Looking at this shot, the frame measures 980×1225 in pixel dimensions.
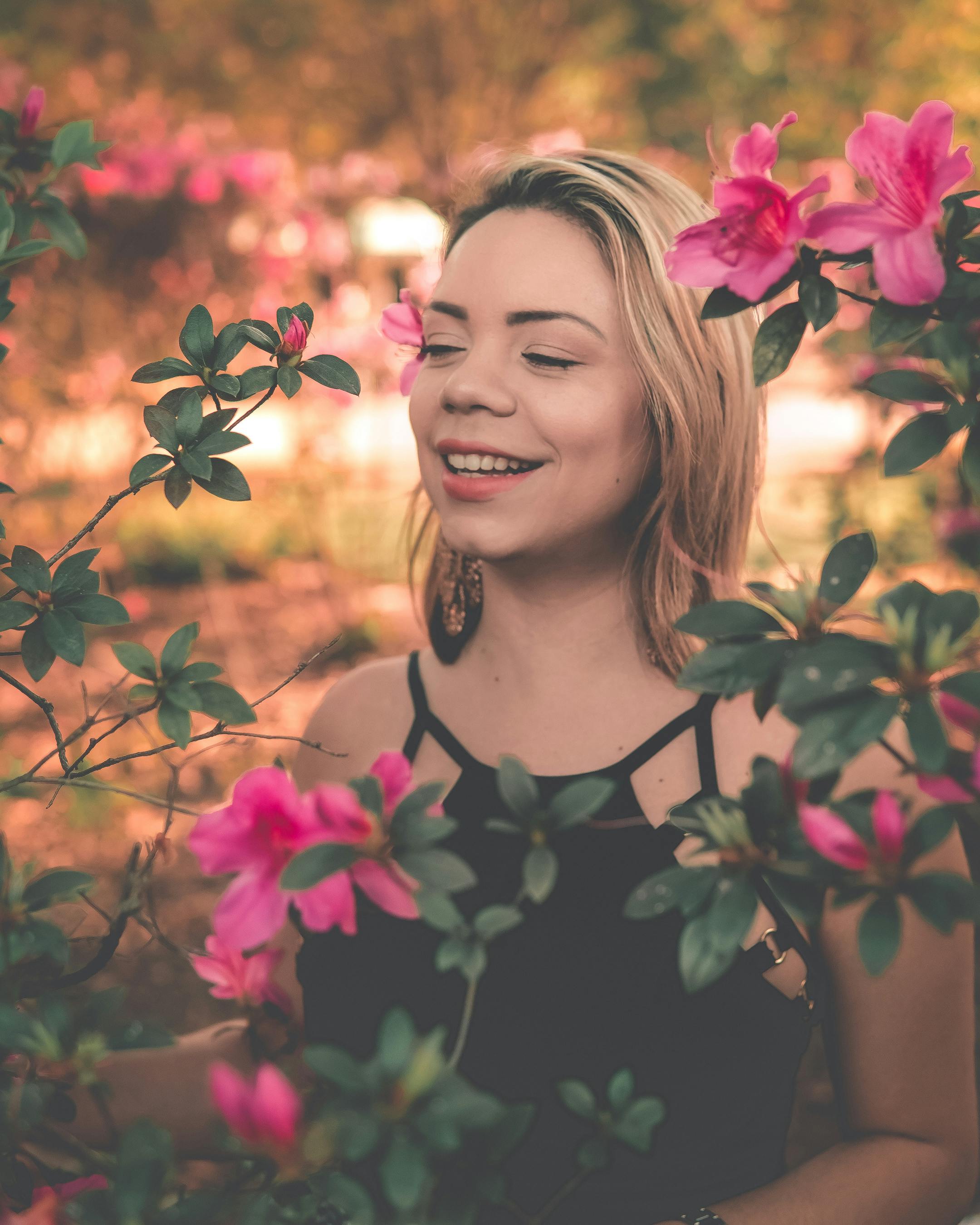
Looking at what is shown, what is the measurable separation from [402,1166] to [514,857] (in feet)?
2.90

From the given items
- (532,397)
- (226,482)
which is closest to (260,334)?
(226,482)

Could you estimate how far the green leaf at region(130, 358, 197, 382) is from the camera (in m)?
0.91

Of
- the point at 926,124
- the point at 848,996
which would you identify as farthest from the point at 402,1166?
the point at 848,996

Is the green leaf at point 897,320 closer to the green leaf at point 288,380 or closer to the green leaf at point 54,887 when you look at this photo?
the green leaf at point 288,380

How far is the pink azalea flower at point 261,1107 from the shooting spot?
23.7 inches

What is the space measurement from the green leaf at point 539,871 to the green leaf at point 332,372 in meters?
0.46

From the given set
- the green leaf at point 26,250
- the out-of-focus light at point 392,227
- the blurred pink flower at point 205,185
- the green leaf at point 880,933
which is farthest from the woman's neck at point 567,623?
the out-of-focus light at point 392,227

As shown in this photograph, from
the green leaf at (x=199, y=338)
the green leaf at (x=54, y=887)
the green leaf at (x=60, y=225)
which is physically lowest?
the green leaf at (x=54, y=887)

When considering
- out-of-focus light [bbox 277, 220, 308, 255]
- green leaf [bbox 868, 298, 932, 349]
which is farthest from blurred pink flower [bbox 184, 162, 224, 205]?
green leaf [bbox 868, 298, 932, 349]

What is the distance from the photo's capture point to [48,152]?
930mm

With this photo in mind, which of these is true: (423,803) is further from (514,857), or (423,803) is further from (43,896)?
(514,857)

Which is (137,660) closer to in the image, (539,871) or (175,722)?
(175,722)

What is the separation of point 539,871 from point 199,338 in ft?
1.81

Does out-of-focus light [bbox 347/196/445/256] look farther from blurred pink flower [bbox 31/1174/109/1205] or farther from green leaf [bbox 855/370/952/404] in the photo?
blurred pink flower [bbox 31/1174/109/1205]
